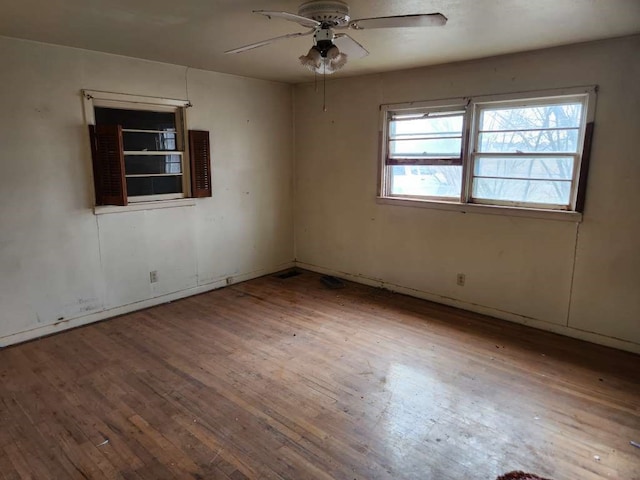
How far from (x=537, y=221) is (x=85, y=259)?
420cm

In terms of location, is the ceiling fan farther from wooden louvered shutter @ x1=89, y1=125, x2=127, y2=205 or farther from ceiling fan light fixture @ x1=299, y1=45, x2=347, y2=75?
wooden louvered shutter @ x1=89, y1=125, x2=127, y2=205

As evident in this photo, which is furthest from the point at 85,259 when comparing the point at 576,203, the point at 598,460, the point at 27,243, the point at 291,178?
the point at 576,203

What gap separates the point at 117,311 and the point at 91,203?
111 cm

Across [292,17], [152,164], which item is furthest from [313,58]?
[152,164]

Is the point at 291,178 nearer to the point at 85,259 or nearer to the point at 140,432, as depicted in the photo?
the point at 85,259

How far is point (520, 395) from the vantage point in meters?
2.74

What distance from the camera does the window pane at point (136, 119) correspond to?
379 centimetres

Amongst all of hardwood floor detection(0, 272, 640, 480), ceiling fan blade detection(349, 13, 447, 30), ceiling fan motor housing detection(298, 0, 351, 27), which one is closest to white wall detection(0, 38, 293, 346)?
hardwood floor detection(0, 272, 640, 480)

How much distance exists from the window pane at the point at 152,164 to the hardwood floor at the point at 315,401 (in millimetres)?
1486

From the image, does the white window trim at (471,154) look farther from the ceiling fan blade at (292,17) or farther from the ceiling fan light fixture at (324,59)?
the ceiling fan blade at (292,17)

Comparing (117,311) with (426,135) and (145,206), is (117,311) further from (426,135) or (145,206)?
(426,135)

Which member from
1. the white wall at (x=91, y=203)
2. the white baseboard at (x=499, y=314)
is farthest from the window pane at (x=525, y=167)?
the white wall at (x=91, y=203)

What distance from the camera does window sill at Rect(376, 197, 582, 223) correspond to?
11.5ft

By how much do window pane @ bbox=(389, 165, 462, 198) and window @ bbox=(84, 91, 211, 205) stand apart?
218 centimetres
